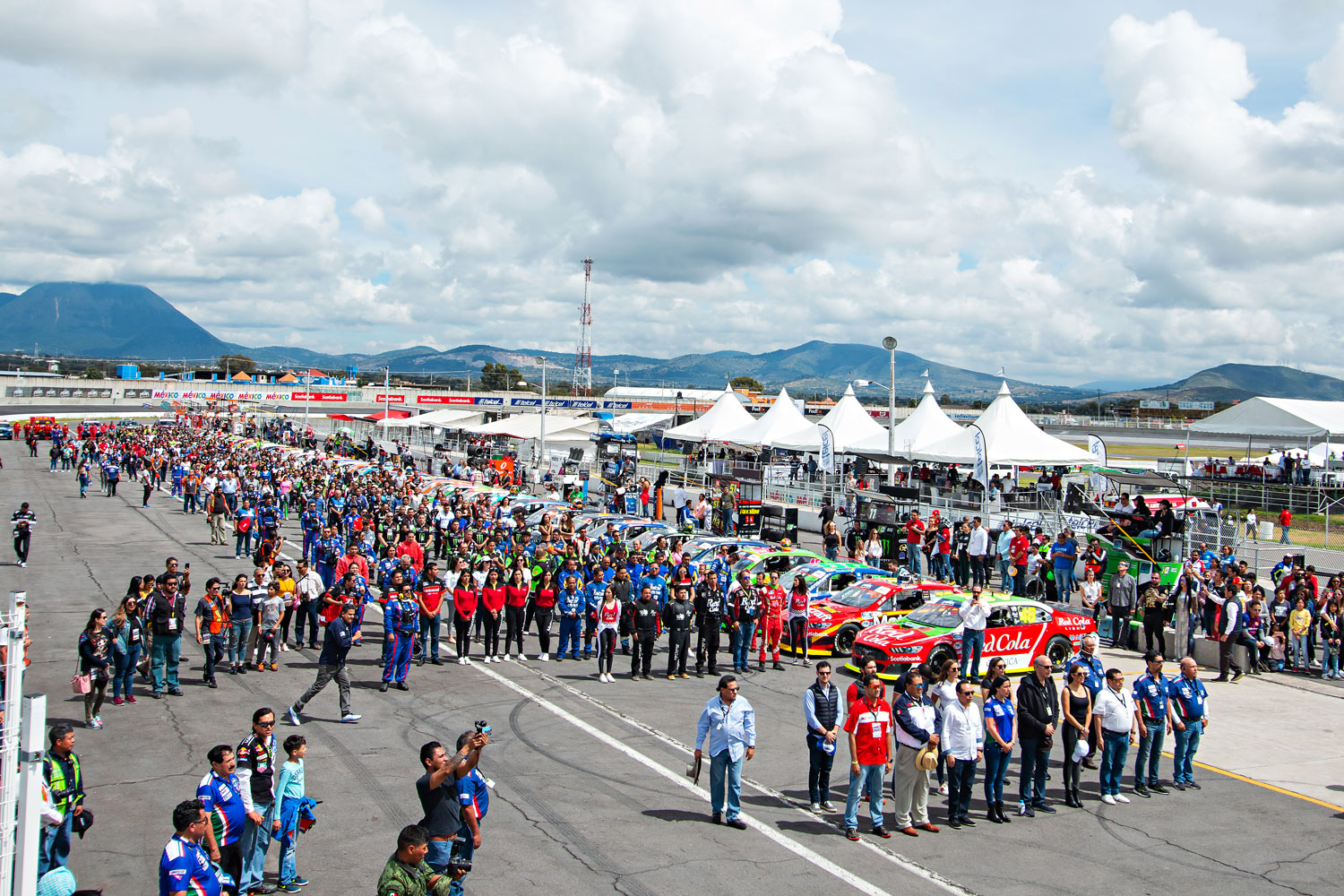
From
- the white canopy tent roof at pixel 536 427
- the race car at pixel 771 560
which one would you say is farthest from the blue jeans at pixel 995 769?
the white canopy tent roof at pixel 536 427

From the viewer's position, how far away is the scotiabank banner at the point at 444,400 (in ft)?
318

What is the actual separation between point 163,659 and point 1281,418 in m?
41.9

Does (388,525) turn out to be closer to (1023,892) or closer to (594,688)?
(594,688)

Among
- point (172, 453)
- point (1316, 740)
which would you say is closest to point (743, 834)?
point (1316, 740)

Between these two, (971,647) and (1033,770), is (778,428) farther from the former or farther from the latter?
(1033,770)

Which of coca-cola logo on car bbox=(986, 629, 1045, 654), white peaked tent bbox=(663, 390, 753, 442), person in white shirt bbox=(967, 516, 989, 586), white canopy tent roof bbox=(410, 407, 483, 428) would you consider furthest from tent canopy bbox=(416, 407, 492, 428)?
coca-cola logo on car bbox=(986, 629, 1045, 654)

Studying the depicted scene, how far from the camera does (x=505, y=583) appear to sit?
1442 centimetres

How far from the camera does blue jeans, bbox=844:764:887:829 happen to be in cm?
809

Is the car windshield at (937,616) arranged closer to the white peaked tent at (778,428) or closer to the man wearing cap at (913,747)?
the man wearing cap at (913,747)

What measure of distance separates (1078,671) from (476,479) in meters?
32.2

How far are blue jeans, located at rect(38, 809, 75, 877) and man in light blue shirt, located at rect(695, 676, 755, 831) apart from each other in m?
4.68

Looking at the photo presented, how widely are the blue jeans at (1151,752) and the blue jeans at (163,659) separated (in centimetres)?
1133

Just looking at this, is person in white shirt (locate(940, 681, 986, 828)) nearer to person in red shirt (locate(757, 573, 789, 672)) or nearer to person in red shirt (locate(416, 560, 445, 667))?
person in red shirt (locate(757, 573, 789, 672))

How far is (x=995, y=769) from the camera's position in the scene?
8.61 meters
